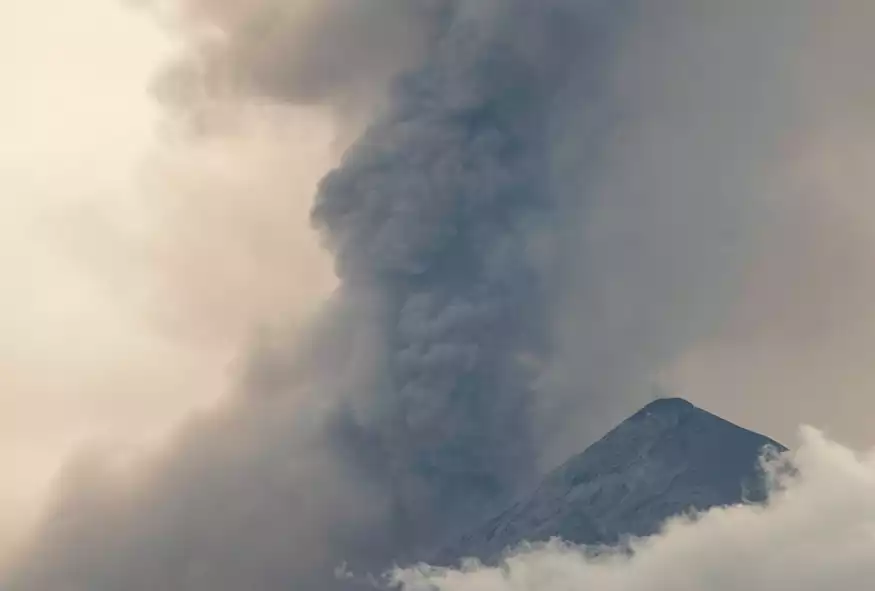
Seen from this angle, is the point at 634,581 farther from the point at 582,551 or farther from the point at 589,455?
the point at 589,455

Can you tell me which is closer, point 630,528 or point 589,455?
point 630,528

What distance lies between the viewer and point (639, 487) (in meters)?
113

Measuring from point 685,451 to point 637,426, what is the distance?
252 inches

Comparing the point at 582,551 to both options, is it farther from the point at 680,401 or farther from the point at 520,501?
the point at 680,401

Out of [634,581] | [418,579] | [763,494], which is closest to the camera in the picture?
[418,579]

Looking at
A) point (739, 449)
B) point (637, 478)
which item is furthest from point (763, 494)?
point (637, 478)

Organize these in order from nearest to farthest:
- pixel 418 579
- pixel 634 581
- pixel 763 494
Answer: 1. pixel 418 579
2. pixel 634 581
3. pixel 763 494

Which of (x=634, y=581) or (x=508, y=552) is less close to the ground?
(x=508, y=552)

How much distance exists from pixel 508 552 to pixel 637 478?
13274 mm

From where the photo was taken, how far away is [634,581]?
4345 inches

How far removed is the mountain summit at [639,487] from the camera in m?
112

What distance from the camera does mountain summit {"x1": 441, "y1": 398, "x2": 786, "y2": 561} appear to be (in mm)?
112250

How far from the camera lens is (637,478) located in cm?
11356

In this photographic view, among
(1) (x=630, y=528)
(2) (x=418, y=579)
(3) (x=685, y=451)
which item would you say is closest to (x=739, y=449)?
(3) (x=685, y=451)
